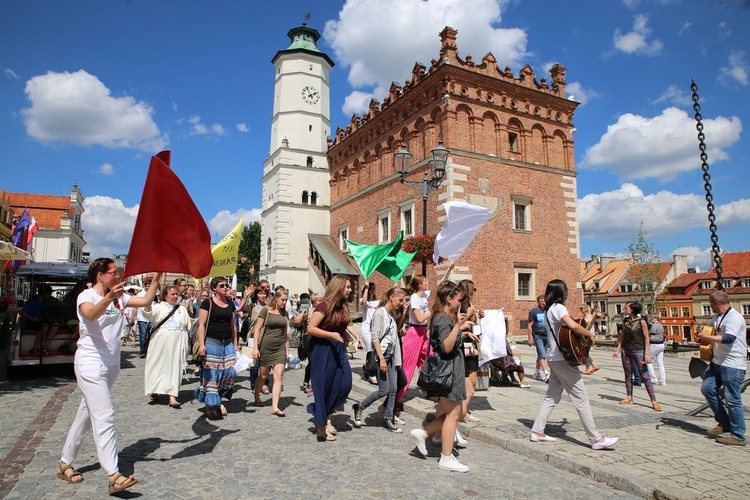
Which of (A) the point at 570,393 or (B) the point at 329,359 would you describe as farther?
(B) the point at 329,359

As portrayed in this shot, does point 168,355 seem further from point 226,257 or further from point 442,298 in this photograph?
point 442,298

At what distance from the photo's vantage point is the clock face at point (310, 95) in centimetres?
3756

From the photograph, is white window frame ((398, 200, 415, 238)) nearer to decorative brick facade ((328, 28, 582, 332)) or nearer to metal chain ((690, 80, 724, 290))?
decorative brick facade ((328, 28, 582, 332))

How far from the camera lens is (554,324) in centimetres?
564

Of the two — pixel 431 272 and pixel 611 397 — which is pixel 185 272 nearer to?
pixel 611 397

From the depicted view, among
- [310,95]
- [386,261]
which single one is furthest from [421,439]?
[310,95]

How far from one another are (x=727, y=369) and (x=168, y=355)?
7936mm

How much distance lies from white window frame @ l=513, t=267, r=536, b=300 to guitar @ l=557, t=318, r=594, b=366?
19.8 metres

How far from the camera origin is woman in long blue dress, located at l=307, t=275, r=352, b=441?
19.2 ft

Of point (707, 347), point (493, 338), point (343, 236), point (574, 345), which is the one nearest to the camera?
point (574, 345)

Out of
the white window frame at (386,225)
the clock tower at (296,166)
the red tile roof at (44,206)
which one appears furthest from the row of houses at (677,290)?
the red tile roof at (44,206)

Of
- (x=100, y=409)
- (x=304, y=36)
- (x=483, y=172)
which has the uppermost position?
(x=304, y=36)

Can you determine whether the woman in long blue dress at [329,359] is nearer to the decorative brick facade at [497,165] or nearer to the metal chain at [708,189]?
the metal chain at [708,189]

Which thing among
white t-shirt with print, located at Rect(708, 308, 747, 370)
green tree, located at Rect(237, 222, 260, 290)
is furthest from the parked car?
green tree, located at Rect(237, 222, 260, 290)
